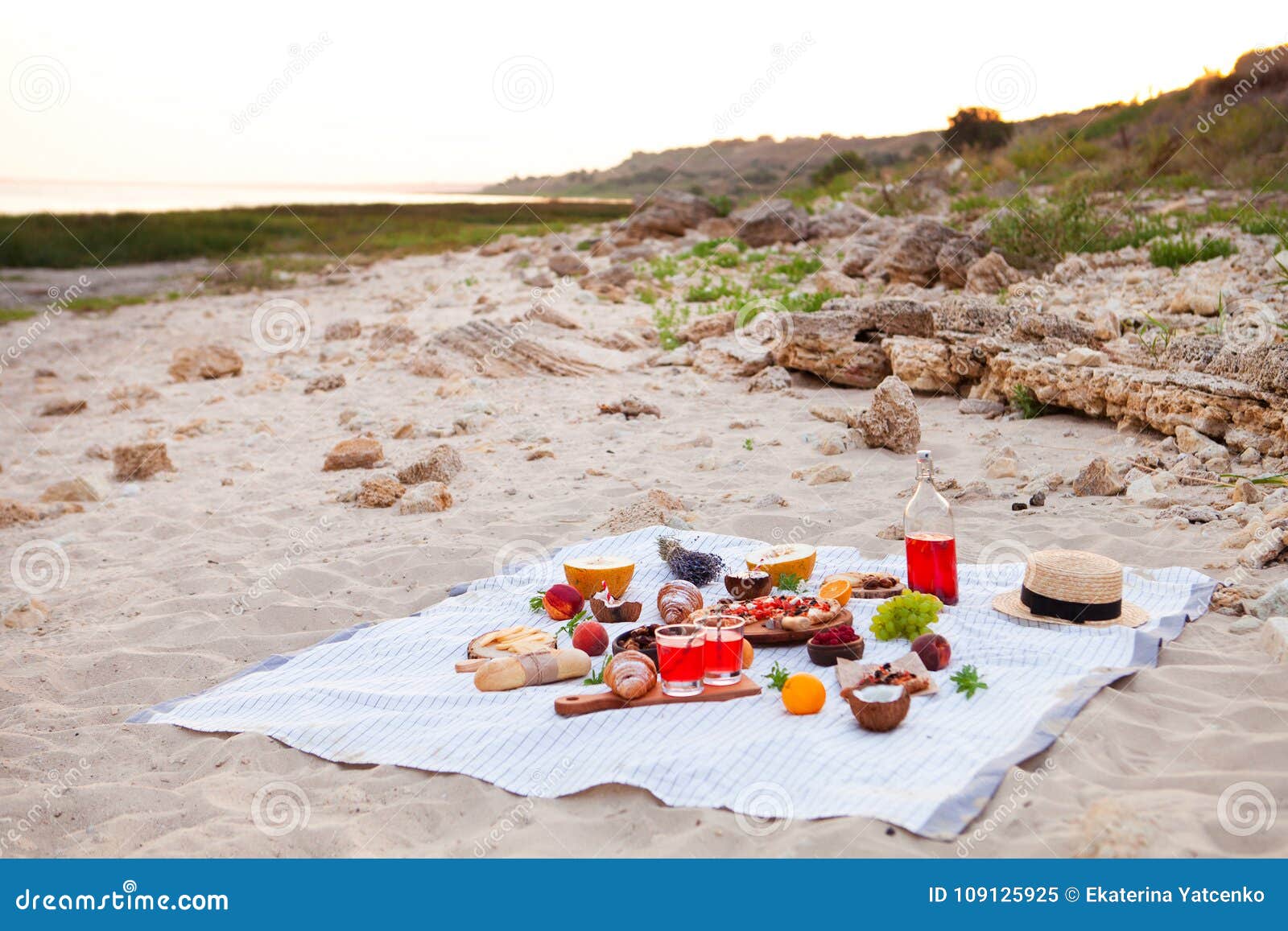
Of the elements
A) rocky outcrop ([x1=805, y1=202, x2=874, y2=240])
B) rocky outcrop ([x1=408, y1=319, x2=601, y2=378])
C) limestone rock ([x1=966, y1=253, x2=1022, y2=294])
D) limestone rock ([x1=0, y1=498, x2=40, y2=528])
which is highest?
rocky outcrop ([x1=805, y1=202, x2=874, y2=240])

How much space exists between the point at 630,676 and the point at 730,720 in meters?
0.35

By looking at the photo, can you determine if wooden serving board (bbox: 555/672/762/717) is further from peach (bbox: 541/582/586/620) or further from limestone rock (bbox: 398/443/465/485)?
limestone rock (bbox: 398/443/465/485)

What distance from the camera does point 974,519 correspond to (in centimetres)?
511

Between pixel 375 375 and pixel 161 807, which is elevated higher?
pixel 375 375

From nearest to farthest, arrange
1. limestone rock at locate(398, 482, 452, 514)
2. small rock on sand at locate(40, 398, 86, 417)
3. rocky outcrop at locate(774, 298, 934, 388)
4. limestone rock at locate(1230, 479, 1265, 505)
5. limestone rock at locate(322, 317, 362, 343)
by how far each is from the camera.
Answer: limestone rock at locate(1230, 479, 1265, 505) < limestone rock at locate(398, 482, 452, 514) < rocky outcrop at locate(774, 298, 934, 388) < small rock on sand at locate(40, 398, 86, 417) < limestone rock at locate(322, 317, 362, 343)

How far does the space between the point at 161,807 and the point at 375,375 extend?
23.9 feet

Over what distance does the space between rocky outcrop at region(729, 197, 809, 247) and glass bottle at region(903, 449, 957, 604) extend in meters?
12.2

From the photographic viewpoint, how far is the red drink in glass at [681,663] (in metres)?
3.29

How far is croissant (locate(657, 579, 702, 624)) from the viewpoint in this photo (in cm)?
376

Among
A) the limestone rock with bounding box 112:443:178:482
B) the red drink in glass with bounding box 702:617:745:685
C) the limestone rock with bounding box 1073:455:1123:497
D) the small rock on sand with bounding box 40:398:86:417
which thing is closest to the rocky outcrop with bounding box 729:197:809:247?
the small rock on sand with bounding box 40:398:86:417
